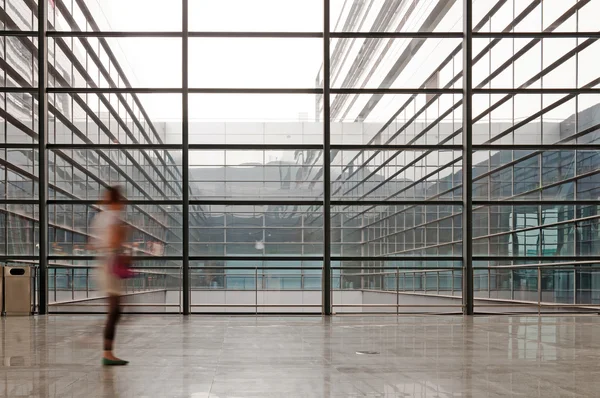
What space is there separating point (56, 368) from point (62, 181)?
8369mm

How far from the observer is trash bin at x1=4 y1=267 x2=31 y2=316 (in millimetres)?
12602

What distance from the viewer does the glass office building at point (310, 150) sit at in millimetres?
13516

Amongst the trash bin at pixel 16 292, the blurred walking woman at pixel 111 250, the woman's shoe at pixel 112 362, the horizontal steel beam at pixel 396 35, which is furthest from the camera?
the horizontal steel beam at pixel 396 35

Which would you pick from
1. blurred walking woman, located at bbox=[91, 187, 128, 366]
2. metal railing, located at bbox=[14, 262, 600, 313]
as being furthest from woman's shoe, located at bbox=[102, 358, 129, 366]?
metal railing, located at bbox=[14, 262, 600, 313]

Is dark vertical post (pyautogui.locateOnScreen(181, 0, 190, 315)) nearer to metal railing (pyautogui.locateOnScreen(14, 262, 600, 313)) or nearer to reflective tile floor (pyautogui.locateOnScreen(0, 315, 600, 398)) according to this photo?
metal railing (pyautogui.locateOnScreen(14, 262, 600, 313))

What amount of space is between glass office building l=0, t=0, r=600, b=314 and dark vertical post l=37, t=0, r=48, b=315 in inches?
1.9

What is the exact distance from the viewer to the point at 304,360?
667 centimetres

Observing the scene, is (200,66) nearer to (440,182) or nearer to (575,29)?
(440,182)

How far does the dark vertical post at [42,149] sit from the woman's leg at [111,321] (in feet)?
24.6

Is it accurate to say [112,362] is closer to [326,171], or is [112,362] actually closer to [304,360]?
[304,360]

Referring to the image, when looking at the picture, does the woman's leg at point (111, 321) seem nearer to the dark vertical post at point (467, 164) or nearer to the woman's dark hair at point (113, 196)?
the woman's dark hair at point (113, 196)

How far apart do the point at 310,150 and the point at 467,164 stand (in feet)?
→ 11.3

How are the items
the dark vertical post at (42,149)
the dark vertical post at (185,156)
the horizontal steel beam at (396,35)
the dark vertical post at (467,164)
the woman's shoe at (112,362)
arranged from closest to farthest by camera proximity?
the woman's shoe at (112,362)
the dark vertical post at (42,149)
the dark vertical post at (185,156)
the dark vertical post at (467,164)
the horizontal steel beam at (396,35)

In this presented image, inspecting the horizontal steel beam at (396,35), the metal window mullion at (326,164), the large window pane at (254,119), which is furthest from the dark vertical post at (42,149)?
the horizontal steel beam at (396,35)
